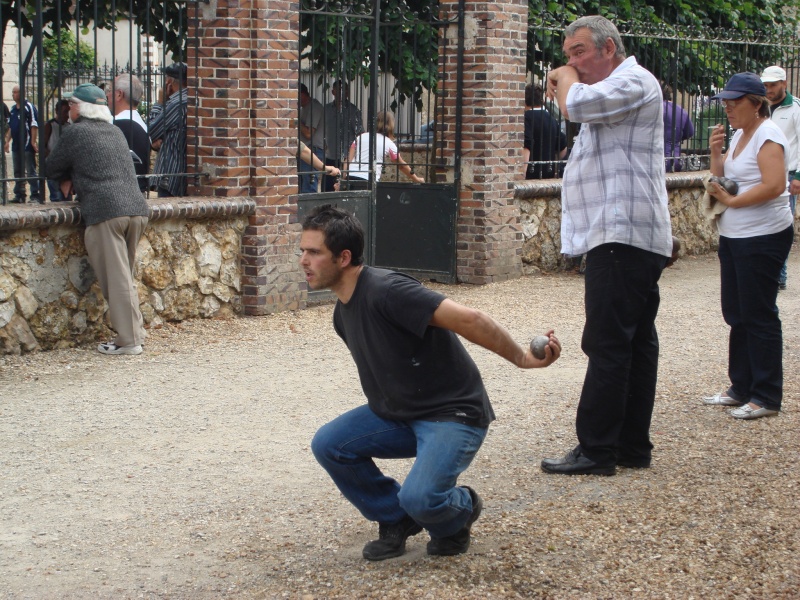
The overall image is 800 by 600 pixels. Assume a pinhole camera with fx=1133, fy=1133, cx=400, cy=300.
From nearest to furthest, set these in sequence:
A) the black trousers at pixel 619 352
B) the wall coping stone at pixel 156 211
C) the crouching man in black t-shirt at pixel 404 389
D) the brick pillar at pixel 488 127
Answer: the crouching man in black t-shirt at pixel 404 389 → the black trousers at pixel 619 352 → the wall coping stone at pixel 156 211 → the brick pillar at pixel 488 127

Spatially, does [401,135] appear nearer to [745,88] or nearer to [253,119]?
[253,119]

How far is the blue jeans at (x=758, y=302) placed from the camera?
233 inches

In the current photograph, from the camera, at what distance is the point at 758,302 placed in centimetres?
593

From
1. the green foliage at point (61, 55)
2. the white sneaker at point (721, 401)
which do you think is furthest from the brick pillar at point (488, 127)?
the white sneaker at point (721, 401)

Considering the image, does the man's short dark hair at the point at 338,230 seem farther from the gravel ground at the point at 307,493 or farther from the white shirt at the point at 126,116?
the white shirt at the point at 126,116

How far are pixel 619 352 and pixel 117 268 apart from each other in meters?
3.82

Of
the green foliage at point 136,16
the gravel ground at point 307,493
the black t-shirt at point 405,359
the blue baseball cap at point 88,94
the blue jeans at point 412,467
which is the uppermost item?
the green foliage at point 136,16

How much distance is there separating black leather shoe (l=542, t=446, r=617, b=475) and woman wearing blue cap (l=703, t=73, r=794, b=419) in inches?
53.2

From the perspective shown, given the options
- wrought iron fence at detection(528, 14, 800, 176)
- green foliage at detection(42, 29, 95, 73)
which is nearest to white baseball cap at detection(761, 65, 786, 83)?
wrought iron fence at detection(528, 14, 800, 176)

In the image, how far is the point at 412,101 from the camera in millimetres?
11008

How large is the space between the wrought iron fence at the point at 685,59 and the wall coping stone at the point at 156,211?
391cm

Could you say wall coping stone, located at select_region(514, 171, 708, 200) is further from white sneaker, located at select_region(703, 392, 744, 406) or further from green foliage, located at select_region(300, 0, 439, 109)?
white sneaker, located at select_region(703, 392, 744, 406)

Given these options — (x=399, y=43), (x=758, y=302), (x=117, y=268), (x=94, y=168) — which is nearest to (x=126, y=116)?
(x=94, y=168)

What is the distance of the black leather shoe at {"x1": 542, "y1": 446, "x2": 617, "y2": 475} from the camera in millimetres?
5074
